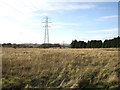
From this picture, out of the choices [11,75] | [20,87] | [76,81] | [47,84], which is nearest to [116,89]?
[76,81]

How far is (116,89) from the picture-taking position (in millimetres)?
5707

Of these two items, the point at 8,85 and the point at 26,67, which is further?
the point at 26,67

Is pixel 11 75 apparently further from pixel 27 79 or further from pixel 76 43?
pixel 76 43

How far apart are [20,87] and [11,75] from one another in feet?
5.27

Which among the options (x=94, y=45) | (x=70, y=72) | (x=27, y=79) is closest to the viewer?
(x=27, y=79)

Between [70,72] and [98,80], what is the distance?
5.53ft

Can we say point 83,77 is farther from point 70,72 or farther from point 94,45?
point 94,45

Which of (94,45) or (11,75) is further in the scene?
(94,45)

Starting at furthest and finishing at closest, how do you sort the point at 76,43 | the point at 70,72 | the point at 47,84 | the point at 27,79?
the point at 76,43, the point at 70,72, the point at 27,79, the point at 47,84

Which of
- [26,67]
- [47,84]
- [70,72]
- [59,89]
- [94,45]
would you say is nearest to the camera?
[59,89]

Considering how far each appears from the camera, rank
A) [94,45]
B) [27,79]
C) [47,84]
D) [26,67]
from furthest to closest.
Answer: [94,45]
[26,67]
[27,79]
[47,84]

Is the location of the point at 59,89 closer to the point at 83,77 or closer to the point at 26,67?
the point at 83,77

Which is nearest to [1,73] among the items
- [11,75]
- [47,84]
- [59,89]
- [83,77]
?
[11,75]

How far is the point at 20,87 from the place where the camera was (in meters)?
5.80
